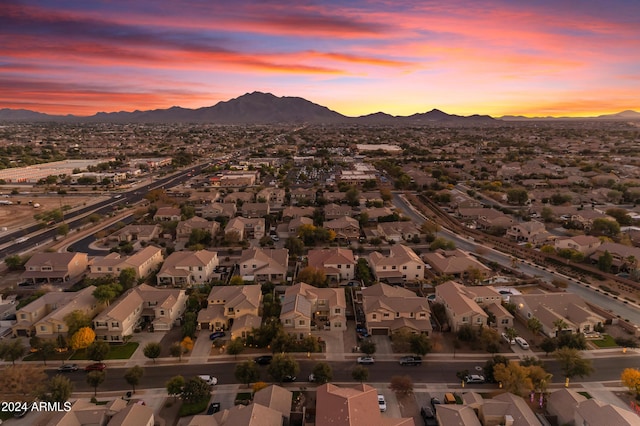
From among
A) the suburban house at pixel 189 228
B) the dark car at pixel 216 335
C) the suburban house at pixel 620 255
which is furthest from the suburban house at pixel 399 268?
the suburban house at pixel 189 228

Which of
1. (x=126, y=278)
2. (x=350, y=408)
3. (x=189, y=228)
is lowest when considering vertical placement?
(x=350, y=408)

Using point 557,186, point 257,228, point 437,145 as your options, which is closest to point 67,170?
point 257,228

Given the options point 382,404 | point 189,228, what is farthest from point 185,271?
point 382,404

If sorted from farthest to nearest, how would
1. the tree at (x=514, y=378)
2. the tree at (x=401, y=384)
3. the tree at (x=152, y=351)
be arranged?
the tree at (x=152, y=351), the tree at (x=401, y=384), the tree at (x=514, y=378)

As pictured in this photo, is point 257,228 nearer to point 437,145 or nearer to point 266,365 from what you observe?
point 266,365

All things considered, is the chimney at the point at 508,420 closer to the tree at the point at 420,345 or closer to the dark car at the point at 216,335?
the tree at the point at 420,345

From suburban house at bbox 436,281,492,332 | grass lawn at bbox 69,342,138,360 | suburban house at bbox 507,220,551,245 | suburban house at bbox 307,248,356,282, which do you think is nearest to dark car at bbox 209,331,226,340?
grass lawn at bbox 69,342,138,360

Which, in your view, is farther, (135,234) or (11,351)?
(135,234)

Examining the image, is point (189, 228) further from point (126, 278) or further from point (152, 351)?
point (152, 351)

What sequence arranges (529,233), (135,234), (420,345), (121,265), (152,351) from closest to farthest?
(152,351) → (420,345) → (121,265) → (529,233) → (135,234)
